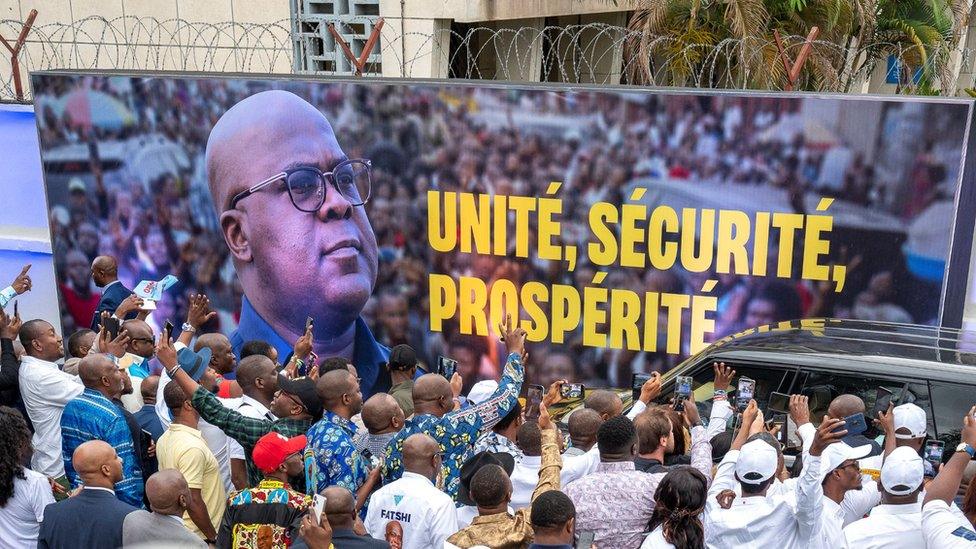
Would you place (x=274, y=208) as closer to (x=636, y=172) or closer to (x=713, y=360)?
(x=636, y=172)

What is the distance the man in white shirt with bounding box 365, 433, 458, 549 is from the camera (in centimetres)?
505

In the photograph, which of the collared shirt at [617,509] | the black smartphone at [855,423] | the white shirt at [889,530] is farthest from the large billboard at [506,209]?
the collared shirt at [617,509]

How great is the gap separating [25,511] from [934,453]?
4971 mm

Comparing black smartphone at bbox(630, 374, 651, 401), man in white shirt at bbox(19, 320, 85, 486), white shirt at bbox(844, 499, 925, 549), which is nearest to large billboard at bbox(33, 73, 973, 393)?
black smartphone at bbox(630, 374, 651, 401)

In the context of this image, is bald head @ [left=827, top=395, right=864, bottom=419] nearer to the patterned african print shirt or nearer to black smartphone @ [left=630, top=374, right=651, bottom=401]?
black smartphone @ [left=630, top=374, right=651, bottom=401]

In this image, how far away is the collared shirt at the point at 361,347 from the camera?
9.31 m

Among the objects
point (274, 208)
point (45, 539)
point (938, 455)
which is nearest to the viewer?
point (45, 539)

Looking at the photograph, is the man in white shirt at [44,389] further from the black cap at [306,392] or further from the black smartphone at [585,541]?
the black smartphone at [585,541]

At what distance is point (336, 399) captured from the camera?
19.2ft

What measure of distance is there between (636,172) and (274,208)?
3.23 m

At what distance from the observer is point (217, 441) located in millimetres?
6543

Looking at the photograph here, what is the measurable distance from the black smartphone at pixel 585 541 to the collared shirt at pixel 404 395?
2.38 m

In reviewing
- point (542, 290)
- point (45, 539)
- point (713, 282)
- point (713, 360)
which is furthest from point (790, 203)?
point (45, 539)

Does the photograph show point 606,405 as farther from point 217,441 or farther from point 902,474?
point 217,441
